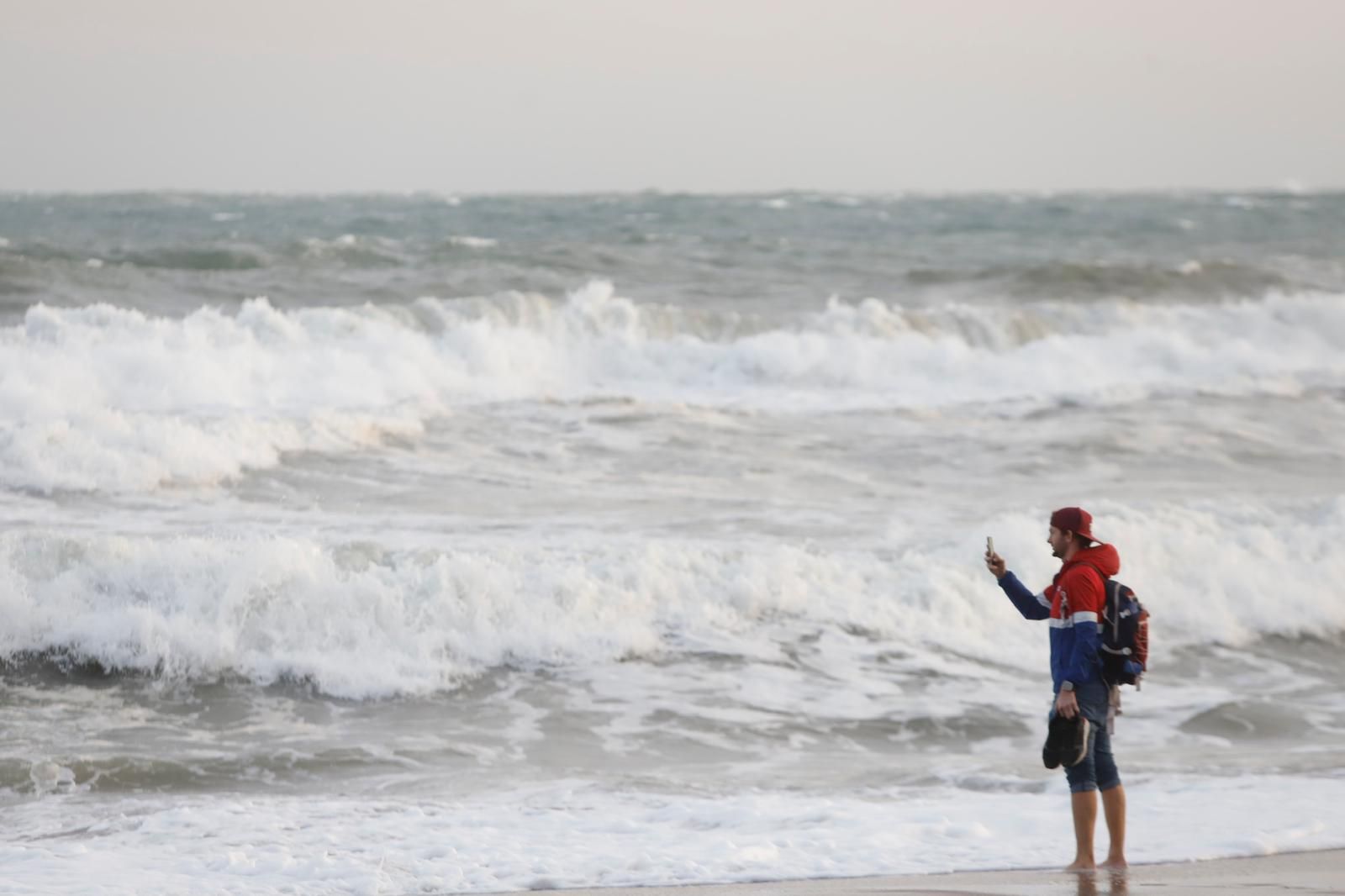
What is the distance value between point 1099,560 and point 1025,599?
317mm

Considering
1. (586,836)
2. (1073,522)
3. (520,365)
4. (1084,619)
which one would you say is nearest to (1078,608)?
(1084,619)

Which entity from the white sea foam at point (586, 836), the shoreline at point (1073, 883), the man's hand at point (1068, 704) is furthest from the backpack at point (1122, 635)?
the white sea foam at point (586, 836)

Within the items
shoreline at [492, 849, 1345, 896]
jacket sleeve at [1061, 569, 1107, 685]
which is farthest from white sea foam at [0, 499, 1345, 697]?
jacket sleeve at [1061, 569, 1107, 685]

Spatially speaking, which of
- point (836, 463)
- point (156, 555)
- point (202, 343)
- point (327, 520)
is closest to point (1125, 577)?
point (836, 463)

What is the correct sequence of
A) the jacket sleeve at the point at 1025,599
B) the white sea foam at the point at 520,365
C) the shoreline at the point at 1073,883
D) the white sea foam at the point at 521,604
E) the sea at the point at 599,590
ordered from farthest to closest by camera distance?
the white sea foam at the point at 520,365, the white sea foam at the point at 521,604, the sea at the point at 599,590, the jacket sleeve at the point at 1025,599, the shoreline at the point at 1073,883

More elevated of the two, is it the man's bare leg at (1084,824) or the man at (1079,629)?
the man at (1079,629)

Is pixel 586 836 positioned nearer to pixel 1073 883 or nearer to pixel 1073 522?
pixel 1073 883

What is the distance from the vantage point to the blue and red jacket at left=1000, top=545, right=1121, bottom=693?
229 inches

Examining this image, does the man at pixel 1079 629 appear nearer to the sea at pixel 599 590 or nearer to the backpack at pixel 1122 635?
the backpack at pixel 1122 635

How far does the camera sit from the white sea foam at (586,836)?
6230 millimetres

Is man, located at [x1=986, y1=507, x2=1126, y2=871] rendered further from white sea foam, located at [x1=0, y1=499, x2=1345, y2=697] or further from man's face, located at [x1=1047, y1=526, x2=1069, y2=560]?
white sea foam, located at [x1=0, y1=499, x2=1345, y2=697]

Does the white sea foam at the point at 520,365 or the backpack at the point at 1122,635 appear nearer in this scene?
the backpack at the point at 1122,635

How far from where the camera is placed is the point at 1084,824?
20.1 ft

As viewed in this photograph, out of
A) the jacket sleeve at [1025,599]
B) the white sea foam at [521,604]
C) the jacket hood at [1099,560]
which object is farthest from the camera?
the white sea foam at [521,604]
